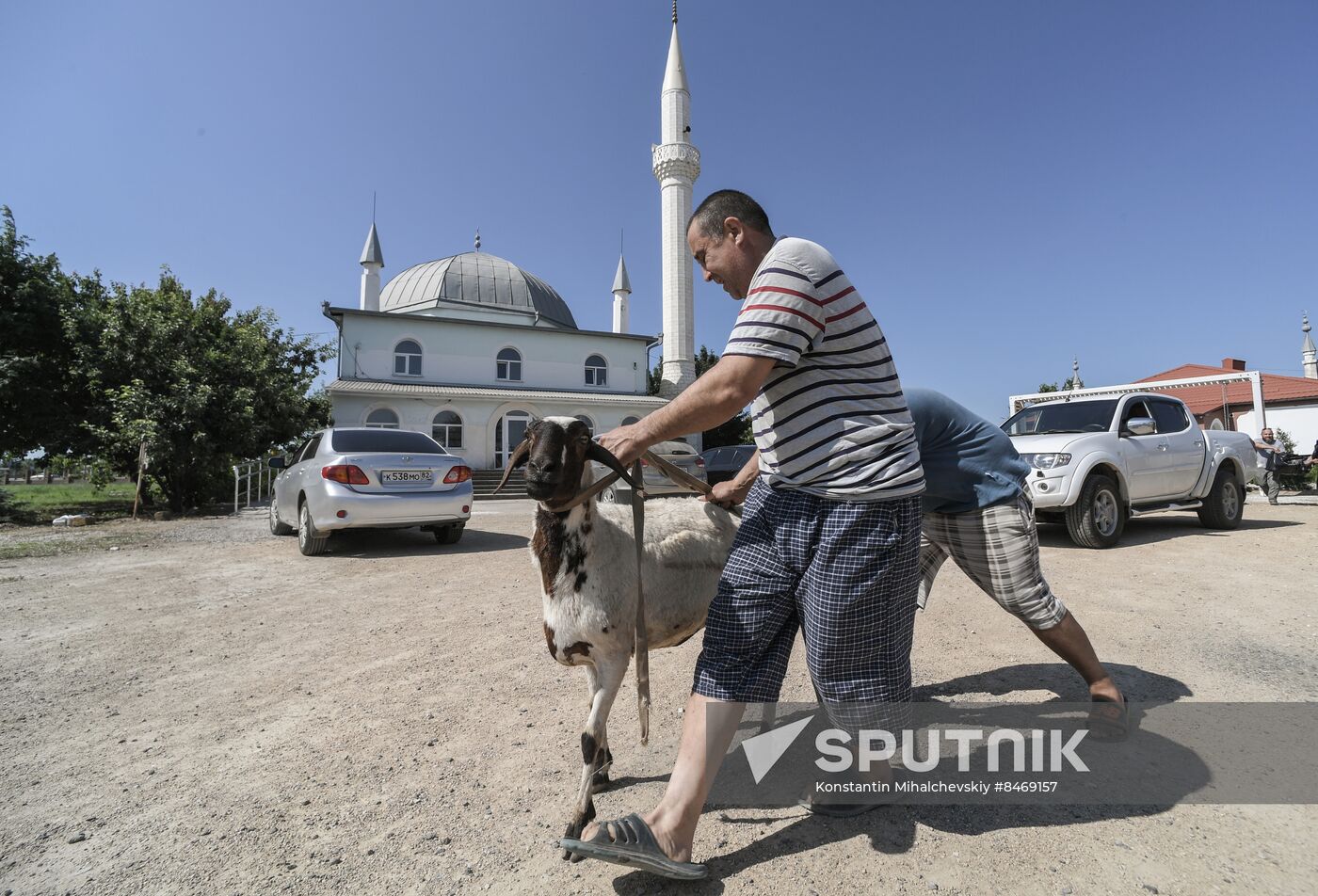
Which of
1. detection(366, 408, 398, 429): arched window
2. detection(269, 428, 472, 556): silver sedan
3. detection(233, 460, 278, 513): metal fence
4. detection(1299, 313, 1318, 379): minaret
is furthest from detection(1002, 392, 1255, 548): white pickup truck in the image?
detection(1299, 313, 1318, 379): minaret

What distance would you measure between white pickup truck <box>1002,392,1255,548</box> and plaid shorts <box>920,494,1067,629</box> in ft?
19.0

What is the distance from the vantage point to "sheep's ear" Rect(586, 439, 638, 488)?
2049 mm

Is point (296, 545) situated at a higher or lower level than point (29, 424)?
lower

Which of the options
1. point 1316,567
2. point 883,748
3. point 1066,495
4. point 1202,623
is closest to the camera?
point 883,748

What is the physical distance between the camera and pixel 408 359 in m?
29.3

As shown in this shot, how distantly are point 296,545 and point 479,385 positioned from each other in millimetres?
22250

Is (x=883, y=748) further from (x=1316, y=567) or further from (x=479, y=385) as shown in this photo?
(x=479, y=385)

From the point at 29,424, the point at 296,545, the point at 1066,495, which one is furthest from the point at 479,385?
the point at 1066,495

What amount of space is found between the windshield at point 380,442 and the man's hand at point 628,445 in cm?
695

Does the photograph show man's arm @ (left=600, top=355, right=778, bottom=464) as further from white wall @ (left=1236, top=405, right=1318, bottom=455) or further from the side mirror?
white wall @ (left=1236, top=405, right=1318, bottom=455)

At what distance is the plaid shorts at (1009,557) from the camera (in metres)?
2.68

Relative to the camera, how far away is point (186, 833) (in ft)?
7.14

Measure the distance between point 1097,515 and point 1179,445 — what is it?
2.30m

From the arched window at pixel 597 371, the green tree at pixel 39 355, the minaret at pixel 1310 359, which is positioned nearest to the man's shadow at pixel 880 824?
the green tree at pixel 39 355
